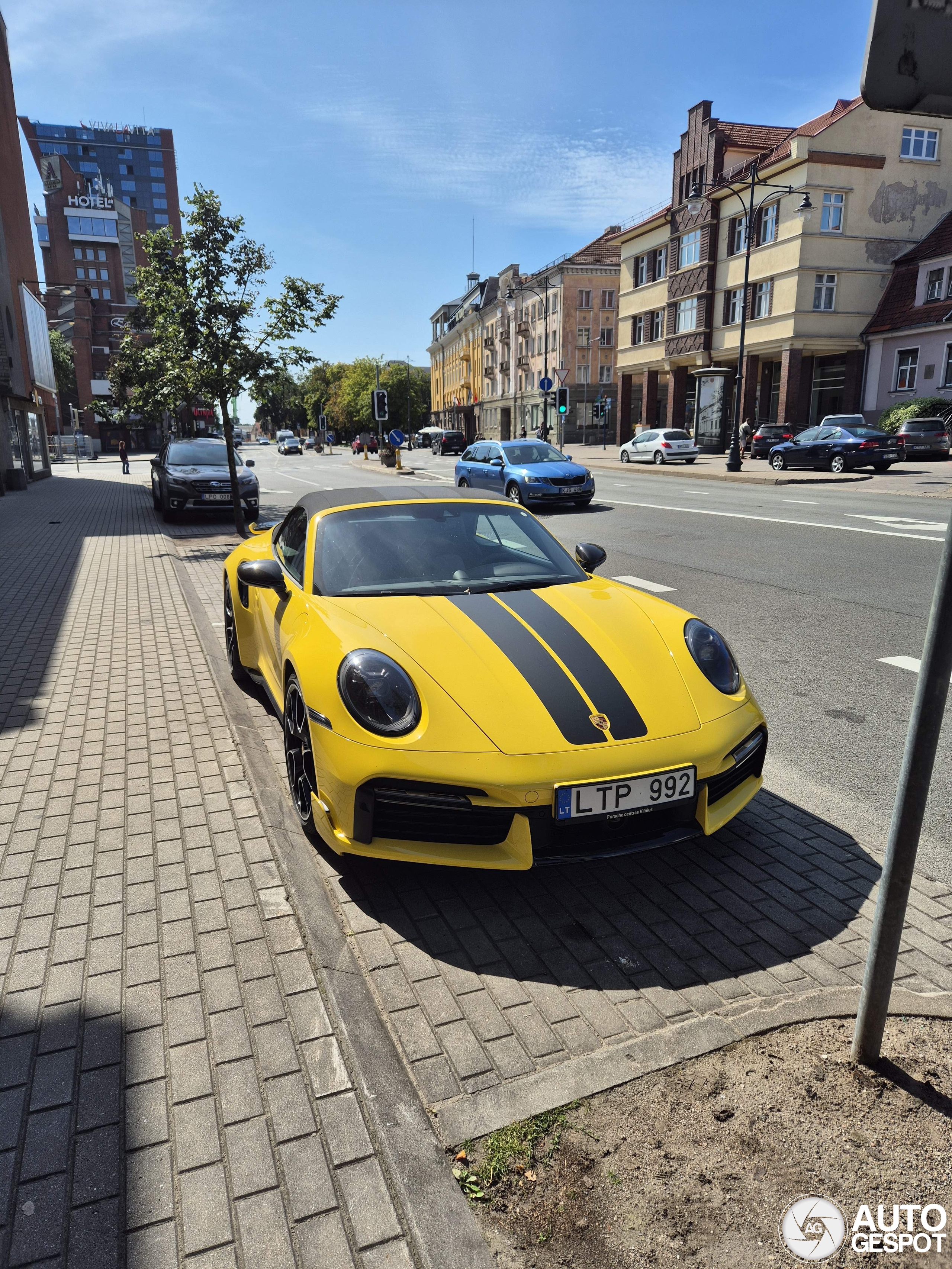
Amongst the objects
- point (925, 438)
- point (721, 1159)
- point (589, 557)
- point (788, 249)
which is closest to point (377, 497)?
point (589, 557)

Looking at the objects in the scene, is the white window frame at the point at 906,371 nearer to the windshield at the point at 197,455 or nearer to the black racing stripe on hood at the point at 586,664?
the windshield at the point at 197,455

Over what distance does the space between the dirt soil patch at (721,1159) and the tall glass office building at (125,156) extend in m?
182

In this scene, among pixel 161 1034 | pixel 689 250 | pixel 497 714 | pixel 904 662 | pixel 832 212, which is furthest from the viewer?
pixel 689 250

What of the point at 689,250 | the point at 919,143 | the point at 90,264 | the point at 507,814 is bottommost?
the point at 507,814

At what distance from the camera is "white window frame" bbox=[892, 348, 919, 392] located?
35.4 meters

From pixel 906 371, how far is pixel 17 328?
3610 centimetres

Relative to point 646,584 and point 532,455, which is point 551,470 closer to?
point 532,455

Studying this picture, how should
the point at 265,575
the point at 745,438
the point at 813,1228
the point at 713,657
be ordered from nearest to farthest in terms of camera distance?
the point at 813,1228 < the point at 713,657 < the point at 265,575 < the point at 745,438

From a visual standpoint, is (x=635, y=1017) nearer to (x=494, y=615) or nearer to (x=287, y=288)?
(x=494, y=615)

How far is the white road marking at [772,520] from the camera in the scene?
1258 centimetres

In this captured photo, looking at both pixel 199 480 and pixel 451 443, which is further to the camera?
pixel 451 443

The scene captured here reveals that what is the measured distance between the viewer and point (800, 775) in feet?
14.1

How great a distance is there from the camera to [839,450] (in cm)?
2708

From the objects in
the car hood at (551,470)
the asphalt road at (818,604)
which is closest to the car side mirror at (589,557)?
the asphalt road at (818,604)
